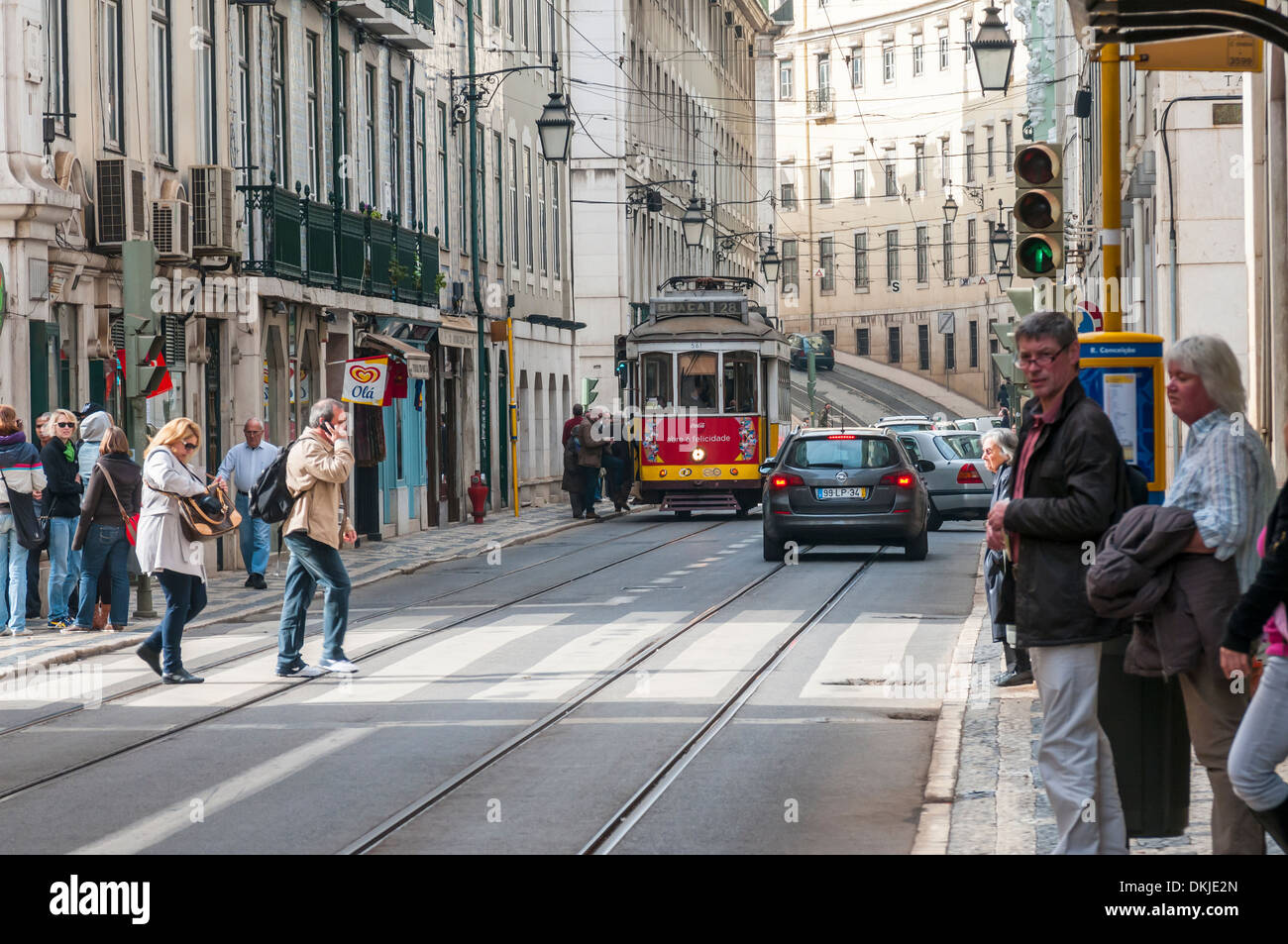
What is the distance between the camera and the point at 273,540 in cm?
2798

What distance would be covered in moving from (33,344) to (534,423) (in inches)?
1083

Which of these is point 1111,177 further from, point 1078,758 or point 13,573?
point 13,573

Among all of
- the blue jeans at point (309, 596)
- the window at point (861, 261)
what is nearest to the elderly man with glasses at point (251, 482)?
the blue jeans at point (309, 596)

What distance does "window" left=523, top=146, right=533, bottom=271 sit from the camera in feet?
154

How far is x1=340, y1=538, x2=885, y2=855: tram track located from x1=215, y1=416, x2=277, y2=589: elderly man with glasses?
227 inches

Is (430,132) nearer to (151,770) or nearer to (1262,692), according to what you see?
(151,770)

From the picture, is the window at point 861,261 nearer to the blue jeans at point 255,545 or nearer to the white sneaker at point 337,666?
the blue jeans at point 255,545

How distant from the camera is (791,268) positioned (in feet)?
361

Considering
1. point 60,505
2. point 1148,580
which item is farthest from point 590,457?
point 1148,580

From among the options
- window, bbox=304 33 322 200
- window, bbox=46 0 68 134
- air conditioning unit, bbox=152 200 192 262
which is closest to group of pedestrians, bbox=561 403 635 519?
window, bbox=304 33 322 200

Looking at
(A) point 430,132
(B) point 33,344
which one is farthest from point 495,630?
(A) point 430,132

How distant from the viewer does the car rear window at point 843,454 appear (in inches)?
1007

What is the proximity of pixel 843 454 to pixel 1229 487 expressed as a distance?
1897cm
